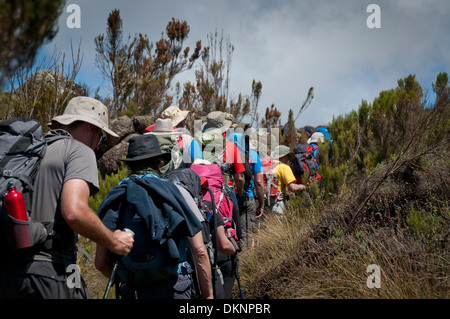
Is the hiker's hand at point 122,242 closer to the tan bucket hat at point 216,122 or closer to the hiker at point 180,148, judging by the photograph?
the hiker at point 180,148

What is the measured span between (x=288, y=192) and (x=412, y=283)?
3.54 metres

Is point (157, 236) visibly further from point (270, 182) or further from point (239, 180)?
point (270, 182)

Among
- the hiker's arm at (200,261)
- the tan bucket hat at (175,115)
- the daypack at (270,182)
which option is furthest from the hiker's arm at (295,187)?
the hiker's arm at (200,261)

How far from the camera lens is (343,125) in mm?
7504

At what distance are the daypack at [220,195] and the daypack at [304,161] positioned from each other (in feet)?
11.9

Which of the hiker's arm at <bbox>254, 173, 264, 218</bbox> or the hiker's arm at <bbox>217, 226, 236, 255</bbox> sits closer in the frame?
the hiker's arm at <bbox>217, 226, 236, 255</bbox>

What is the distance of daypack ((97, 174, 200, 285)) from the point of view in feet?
7.58

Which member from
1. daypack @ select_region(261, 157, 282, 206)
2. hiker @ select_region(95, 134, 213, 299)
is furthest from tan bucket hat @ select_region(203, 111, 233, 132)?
hiker @ select_region(95, 134, 213, 299)

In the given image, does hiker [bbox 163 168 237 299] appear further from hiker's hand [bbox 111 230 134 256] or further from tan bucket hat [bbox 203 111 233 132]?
tan bucket hat [bbox 203 111 233 132]


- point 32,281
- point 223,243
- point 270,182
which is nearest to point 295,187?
point 270,182

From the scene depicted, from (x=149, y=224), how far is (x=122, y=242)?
7.6 inches

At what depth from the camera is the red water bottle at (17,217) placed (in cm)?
179
